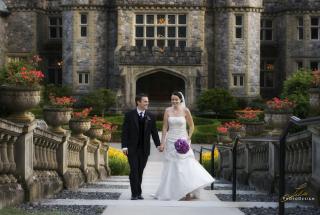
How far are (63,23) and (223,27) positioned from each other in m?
9.03

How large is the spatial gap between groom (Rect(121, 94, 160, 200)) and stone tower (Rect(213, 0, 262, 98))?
3825cm

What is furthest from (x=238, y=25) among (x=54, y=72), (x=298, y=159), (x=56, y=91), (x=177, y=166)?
(x=298, y=159)

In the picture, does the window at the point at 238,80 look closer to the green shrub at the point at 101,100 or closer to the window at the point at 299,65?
the window at the point at 299,65

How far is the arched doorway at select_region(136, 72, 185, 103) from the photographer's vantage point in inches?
2055

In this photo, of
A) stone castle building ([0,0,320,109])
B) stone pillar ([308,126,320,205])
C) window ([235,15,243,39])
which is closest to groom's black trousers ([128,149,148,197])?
stone pillar ([308,126,320,205])

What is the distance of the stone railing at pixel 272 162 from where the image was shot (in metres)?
11.9

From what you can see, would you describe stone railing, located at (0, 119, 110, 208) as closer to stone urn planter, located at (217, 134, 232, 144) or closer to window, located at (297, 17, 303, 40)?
stone urn planter, located at (217, 134, 232, 144)

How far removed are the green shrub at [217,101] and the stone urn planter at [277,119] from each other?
31.3m

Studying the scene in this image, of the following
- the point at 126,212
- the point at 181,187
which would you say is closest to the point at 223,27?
the point at 181,187

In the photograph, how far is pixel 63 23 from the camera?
173 ft

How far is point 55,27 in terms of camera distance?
5625 cm

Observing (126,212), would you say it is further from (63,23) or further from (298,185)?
(63,23)

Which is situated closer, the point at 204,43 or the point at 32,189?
the point at 32,189

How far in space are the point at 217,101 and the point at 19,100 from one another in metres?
36.5
